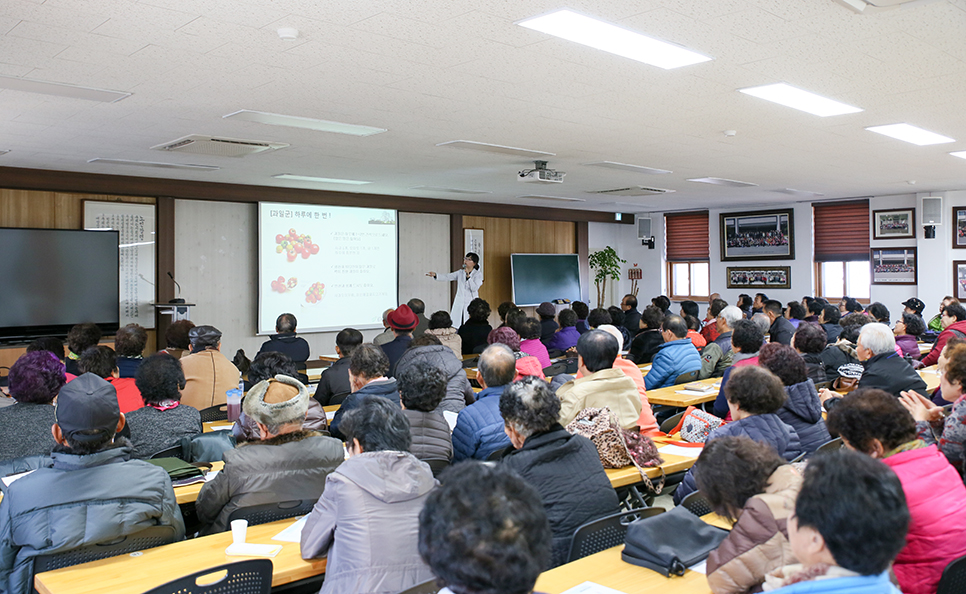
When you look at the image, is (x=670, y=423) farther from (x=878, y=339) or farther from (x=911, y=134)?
(x=911, y=134)

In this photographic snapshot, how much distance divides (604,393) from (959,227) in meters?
10.1

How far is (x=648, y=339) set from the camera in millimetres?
7188

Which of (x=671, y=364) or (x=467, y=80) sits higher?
(x=467, y=80)

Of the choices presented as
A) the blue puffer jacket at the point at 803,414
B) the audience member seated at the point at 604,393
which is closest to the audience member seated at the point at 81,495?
→ the audience member seated at the point at 604,393

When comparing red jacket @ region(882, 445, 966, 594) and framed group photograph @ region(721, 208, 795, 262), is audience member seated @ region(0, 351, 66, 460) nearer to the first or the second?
red jacket @ region(882, 445, 966, 594)

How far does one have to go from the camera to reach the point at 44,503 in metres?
2.27

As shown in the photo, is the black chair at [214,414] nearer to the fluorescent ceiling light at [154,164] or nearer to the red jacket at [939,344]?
the fluorescent ceiling light at [154,164]

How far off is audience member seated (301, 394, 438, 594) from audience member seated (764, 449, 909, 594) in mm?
1117

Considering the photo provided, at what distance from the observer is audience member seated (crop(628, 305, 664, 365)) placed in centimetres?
716

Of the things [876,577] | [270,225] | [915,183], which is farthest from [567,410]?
[915,183]

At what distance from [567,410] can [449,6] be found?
80.9 inches

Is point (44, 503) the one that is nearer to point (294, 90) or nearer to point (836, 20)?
point (294, 90)

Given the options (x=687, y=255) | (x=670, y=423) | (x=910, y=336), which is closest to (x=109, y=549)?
(x=670, y=423)

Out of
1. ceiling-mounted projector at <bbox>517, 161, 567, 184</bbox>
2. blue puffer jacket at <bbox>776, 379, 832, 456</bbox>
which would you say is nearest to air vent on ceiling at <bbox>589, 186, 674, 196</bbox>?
ceiling-mounted projector at <bbox>517, 161, 567, 184</bbox>
